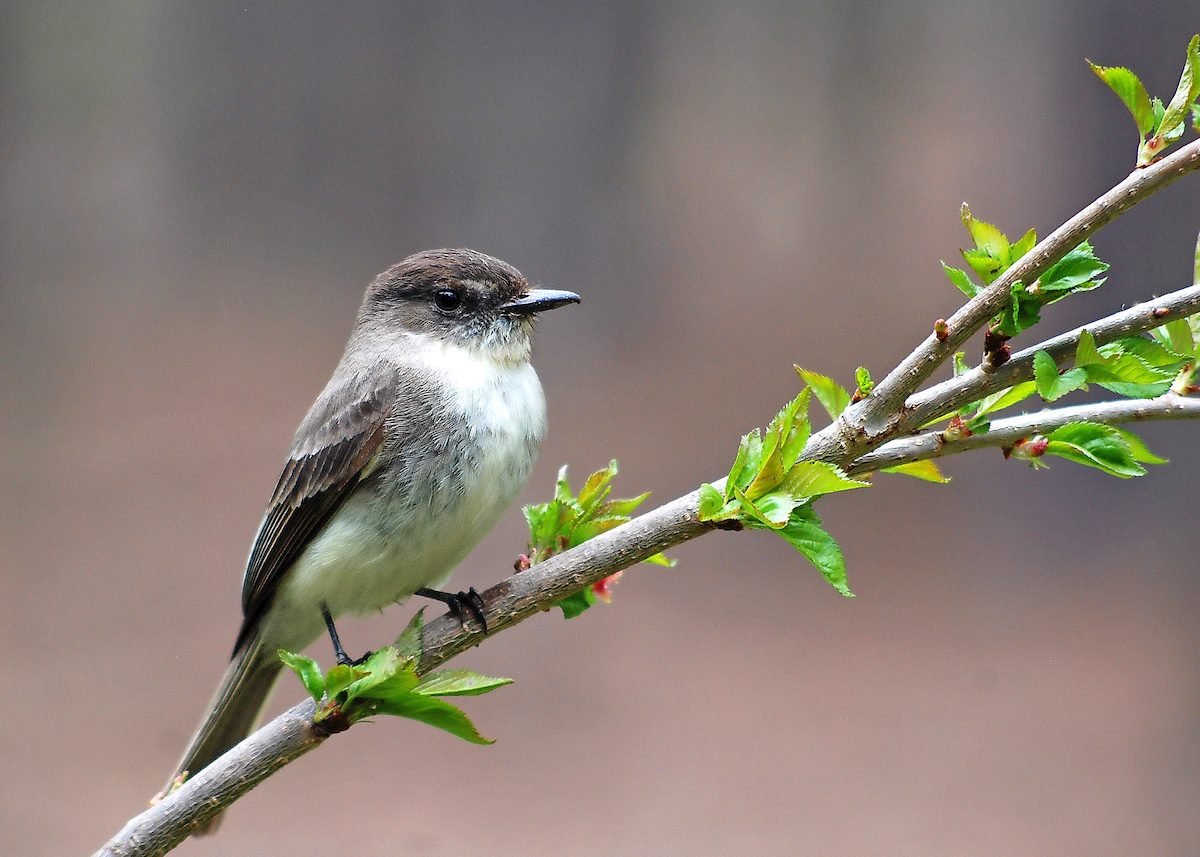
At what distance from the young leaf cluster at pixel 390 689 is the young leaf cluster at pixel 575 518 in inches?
11.6

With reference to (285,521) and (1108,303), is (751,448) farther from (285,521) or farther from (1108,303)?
(1108,303)

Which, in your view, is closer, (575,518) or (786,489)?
(786,489)

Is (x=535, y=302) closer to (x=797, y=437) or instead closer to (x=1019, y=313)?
(x=797, y=437)

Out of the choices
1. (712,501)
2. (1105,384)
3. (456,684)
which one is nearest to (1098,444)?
(1105,384)

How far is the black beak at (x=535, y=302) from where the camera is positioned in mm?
2266

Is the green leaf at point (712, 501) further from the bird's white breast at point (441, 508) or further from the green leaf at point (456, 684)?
the bird's white breast at point (441, 508)

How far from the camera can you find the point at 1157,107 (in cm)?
125

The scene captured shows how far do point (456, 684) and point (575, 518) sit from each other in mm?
365

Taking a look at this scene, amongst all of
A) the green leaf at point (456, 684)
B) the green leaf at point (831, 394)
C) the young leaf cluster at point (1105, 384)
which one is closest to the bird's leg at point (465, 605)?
the green leaf at point (456, 684)

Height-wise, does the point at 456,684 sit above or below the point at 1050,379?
below

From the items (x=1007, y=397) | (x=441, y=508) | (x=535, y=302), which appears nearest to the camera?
(x=1007, y=397)

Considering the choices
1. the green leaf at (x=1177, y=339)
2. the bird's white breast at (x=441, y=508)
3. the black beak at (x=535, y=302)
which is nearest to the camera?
the green leaf at (x=1177, y=339)

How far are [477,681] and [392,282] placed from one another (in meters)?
1.25

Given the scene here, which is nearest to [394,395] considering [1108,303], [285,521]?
[285,521]
